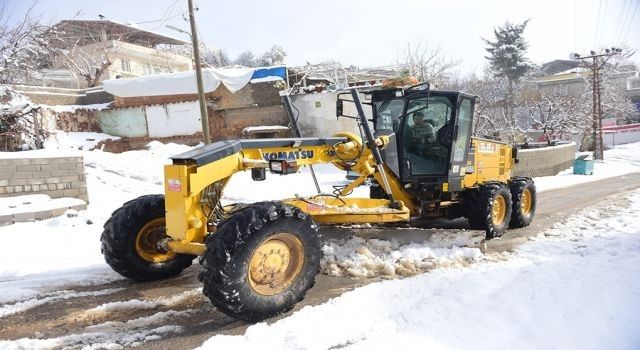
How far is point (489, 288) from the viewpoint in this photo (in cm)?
448

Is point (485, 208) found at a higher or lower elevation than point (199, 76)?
lower

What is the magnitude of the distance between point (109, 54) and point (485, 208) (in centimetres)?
3168

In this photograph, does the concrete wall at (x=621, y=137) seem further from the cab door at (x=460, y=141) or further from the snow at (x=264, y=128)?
the cab door at (x=460, y=141)

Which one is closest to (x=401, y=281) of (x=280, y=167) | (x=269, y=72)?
(x=280, y=167)

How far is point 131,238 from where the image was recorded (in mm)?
4746

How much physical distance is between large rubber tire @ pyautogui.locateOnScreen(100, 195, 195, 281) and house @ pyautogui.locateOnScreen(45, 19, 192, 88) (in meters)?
24.1

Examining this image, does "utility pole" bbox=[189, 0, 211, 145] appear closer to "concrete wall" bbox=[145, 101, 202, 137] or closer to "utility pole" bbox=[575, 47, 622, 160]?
"concrete wall" bbox=[145, 101, 202, 137]

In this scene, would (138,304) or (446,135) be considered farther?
(446,135)

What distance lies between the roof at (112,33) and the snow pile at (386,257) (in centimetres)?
2842

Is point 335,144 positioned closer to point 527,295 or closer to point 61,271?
point 527,295

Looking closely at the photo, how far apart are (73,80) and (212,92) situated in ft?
39.7

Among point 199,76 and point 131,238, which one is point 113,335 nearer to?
point 131,238

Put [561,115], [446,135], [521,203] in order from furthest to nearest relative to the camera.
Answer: [561,115] < [521,203] < [446,135]

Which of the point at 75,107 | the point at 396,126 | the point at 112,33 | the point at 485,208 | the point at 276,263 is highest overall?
the point at 112,33
